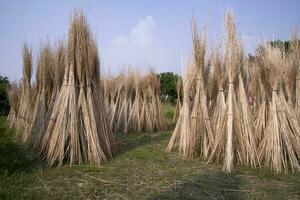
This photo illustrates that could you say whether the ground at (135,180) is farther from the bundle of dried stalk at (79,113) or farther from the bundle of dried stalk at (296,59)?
the bundle of dried stalk at (296,59)

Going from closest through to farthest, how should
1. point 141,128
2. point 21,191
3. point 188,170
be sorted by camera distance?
1. point 21,191
2. point 188,170
3. point 141,128

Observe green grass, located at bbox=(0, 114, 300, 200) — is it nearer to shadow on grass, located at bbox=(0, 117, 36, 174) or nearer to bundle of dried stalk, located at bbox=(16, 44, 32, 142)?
shadow on grass, located at bbox=(0, 117, 36, 174)

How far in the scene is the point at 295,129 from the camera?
5.18 meters

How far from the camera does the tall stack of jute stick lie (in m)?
5.04

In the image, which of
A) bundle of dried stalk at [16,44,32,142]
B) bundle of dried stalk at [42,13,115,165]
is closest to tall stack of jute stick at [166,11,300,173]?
bundle of dried stalk at [42,13,115,165]

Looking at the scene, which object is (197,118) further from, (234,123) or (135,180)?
(135,180)

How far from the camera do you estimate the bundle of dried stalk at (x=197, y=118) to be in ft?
18.5

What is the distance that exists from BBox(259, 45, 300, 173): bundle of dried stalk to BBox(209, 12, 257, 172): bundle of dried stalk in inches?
8.8

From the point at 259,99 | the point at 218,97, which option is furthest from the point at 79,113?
the point at 259,99

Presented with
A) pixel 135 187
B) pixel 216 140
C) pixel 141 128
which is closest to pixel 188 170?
pixel 216 140

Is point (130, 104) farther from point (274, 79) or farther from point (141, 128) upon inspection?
point (274, 79)

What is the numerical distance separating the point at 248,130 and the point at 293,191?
1440 mm

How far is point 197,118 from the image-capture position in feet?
19.0

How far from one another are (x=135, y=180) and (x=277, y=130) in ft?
7.56
